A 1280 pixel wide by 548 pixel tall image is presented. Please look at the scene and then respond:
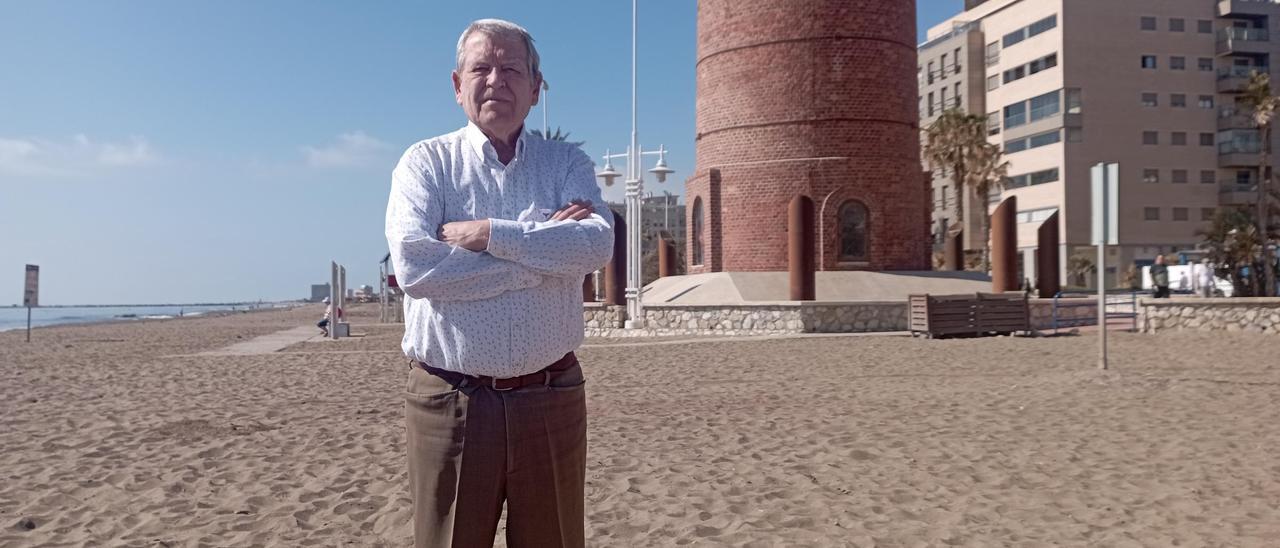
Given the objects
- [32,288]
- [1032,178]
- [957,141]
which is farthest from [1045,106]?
[32,288]

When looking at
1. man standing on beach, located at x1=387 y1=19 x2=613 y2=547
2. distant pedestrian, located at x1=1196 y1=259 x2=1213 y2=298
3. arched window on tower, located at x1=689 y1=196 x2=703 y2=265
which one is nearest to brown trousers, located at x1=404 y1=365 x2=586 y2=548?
man standing on beach, located at x1=387 y1=19 x2=613 y2=547

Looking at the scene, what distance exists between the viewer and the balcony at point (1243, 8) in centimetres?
4894

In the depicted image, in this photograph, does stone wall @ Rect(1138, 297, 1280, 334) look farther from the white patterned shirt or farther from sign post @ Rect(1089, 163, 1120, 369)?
the white patterned shirt

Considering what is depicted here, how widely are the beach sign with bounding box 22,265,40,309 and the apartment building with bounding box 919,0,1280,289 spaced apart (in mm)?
42909

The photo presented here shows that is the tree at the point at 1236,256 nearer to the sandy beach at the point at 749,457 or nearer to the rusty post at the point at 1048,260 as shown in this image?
the rusty post at the point at 1048,260

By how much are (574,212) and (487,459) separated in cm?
62

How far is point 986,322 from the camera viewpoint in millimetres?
17266

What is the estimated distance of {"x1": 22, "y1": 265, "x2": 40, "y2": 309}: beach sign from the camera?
21.4 metres

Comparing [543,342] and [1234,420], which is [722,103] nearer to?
[1234,420]

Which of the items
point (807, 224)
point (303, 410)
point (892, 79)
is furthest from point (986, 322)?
point (303, 410)

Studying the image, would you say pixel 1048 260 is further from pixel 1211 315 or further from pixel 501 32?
pixel 501 32

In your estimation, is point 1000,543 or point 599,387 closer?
point 1000,543

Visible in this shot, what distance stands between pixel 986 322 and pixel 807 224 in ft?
12.5

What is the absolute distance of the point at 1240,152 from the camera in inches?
1892
